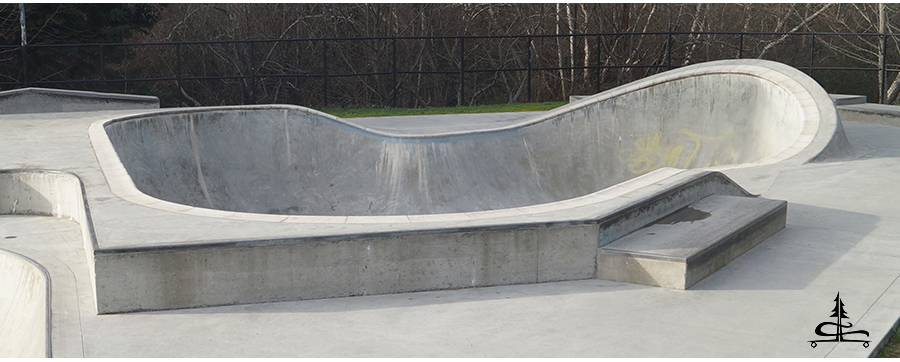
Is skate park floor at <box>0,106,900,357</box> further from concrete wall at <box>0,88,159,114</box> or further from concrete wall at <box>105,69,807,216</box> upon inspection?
concrete wall at <box>0,88,159,114</box>

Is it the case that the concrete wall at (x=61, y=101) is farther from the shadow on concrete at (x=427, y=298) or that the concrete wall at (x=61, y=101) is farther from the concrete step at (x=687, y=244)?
the concrete step at (x=687, y=244)

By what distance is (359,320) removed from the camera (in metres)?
4.61

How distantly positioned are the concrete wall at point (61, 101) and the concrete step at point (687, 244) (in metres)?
10.7

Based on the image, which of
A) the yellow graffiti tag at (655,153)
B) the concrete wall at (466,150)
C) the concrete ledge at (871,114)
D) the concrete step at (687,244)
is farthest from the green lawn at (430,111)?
the concrete step at (687,244)

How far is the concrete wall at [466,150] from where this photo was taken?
11258 mm

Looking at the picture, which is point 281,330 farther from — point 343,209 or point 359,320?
point 343,209

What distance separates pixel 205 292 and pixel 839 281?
4.22m

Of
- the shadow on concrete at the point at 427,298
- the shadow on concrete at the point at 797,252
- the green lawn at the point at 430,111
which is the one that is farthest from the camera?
the green lawn at the point at 430,111

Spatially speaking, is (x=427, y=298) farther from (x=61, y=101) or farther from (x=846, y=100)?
(x=846, y=100)

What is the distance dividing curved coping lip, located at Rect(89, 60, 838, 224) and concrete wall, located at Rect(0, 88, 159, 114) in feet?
9.44

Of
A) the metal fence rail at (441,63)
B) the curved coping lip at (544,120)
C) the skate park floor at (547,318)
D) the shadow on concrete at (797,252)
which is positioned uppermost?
the metal fence rail at (441,63)

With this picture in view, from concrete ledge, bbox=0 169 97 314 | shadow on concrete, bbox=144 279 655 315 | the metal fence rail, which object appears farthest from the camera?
the metal fence rail

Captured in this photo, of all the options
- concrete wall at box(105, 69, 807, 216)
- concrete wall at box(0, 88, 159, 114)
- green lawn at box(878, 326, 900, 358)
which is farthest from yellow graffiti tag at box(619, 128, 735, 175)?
concrete wall at box(0, 88, 159, 114)

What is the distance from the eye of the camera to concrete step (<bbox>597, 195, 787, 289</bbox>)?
5.15m
